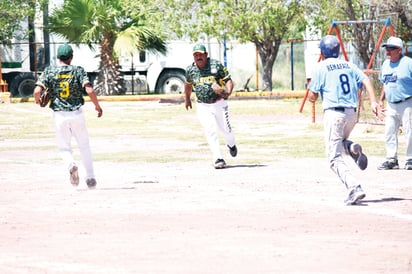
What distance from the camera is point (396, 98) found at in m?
16.7

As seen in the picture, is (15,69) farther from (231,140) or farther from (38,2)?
(231,140)

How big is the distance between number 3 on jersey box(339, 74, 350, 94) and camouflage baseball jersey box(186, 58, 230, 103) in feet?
15.6

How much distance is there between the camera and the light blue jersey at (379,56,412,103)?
16594 mm

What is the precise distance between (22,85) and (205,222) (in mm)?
34038

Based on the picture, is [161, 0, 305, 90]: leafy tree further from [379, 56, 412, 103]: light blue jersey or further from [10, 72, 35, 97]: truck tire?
[379, 56, 412, 103]: light blue jersey

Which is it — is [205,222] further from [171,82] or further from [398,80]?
[171,82]

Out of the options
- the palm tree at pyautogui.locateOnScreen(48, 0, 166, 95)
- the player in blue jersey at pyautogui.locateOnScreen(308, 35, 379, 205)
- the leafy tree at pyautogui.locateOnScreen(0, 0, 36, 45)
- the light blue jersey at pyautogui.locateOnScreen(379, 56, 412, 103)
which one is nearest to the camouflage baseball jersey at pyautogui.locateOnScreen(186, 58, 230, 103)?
the light blue jersey at pyautogui.locateOnScreen(379, 56, 412, 103)

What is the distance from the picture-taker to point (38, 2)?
44906 mm

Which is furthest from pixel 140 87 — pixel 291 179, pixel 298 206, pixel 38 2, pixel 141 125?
pixel 298 206

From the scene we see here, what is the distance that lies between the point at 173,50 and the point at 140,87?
2082 millimetres

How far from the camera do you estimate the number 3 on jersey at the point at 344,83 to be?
41.6 ft

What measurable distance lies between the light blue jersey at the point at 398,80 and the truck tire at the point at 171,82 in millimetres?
27716

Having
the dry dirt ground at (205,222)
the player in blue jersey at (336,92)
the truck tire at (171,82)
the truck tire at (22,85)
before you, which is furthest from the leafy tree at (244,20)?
the player in blue jersey at (336,92)

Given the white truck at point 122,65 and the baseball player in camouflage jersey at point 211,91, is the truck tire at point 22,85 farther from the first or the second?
the baseball player in camouflage jersey at point 211,91
